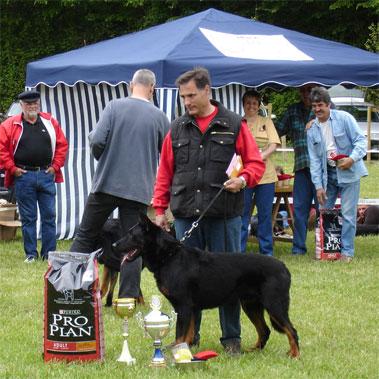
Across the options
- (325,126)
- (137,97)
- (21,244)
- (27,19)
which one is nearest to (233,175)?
(137,97)

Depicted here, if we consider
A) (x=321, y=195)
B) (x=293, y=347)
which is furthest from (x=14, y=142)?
(x=293, y=347)

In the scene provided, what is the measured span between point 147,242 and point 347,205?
4.44 m

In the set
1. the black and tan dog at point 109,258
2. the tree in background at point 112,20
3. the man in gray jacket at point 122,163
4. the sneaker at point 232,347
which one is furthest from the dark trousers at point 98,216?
the tree in background at point 112,20

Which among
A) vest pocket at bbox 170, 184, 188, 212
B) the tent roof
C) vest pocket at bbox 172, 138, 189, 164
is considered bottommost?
vest pocket at bbox 170, 184, 188, 212

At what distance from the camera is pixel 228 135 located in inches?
216

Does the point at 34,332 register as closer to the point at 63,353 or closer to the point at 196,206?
the point at 63,353

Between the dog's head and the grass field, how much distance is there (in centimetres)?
65

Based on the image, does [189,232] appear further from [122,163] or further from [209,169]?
[122,163]

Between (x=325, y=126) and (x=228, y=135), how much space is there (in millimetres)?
4012

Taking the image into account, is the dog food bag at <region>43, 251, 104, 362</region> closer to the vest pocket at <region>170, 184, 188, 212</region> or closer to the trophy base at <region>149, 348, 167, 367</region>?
the trophy base at <region>149, 348, 167, 367</region>

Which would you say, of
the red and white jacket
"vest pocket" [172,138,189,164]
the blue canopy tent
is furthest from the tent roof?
"vest pocket" [172,138,189,164]

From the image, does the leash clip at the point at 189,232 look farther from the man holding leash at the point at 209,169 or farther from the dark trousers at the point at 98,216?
the dark trousers at the point at 98,216

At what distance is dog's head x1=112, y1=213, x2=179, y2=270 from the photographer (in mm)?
5316

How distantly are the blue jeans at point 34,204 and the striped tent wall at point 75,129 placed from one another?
5.50 feet
